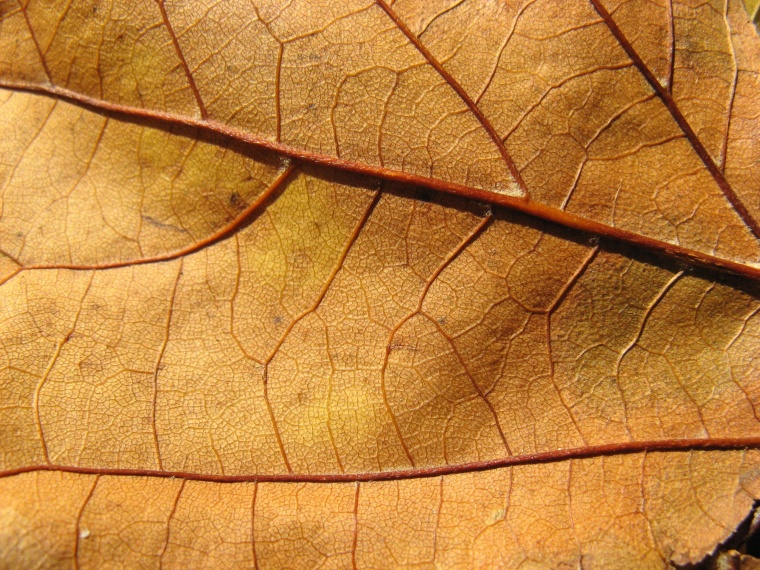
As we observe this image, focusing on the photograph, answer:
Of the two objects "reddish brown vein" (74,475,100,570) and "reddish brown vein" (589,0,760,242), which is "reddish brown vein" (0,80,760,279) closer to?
"reddish brown vein" (589,0,760,242)

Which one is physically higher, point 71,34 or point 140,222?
point 71,34

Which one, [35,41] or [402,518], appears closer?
[402,518]

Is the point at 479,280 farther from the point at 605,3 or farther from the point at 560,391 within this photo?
the point at 605,3

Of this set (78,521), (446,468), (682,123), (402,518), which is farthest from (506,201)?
(78,521)

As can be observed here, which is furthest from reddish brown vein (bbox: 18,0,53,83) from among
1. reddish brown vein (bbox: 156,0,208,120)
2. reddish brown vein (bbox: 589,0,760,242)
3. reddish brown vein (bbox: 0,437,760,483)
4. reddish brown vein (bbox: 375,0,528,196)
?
reddish brown vein (bbox: 589,0,760,242)

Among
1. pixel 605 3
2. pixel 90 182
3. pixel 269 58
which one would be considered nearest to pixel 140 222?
pixel 90 182

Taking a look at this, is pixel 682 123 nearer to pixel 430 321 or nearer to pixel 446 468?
pixel 430 321

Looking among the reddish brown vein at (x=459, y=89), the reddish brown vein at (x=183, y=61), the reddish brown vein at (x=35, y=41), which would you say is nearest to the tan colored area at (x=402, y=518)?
the reddish brown vein at (x=459, y=89)
